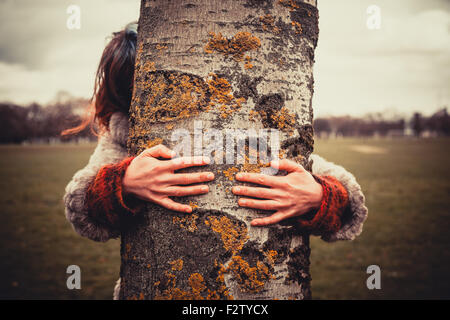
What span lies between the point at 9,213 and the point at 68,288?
5739 millimetres

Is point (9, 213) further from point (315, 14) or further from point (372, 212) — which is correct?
point (372, 212)

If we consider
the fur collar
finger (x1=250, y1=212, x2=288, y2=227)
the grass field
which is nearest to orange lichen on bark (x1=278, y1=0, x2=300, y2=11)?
finger (x1=250, y1=212, x2=288, y2=227)

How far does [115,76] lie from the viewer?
2086mm

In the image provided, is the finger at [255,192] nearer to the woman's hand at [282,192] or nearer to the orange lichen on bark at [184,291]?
the woman's hand at [282,192]

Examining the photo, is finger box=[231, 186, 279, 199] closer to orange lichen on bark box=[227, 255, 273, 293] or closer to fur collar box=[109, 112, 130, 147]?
orange lichen on bark box=[227, 255, 273, 293]

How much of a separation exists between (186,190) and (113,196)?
0.42 meters

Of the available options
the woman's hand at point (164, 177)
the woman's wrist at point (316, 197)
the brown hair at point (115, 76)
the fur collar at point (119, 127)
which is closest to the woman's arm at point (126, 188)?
the woman's hand at point (164, 177)

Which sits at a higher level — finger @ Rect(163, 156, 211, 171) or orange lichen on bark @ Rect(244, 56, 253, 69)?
orange lichen on bark @ Rect(244, 56, 253, 69)

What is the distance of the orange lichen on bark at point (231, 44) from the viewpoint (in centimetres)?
109

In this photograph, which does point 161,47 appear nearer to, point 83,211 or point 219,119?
point 219,119

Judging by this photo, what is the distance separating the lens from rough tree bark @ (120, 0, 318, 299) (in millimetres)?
1076

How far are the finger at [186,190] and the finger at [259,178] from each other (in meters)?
0.14

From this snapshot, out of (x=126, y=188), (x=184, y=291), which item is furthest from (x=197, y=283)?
(x=126, y=188)

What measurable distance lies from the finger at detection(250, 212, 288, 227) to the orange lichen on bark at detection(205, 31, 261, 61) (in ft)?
2.10
